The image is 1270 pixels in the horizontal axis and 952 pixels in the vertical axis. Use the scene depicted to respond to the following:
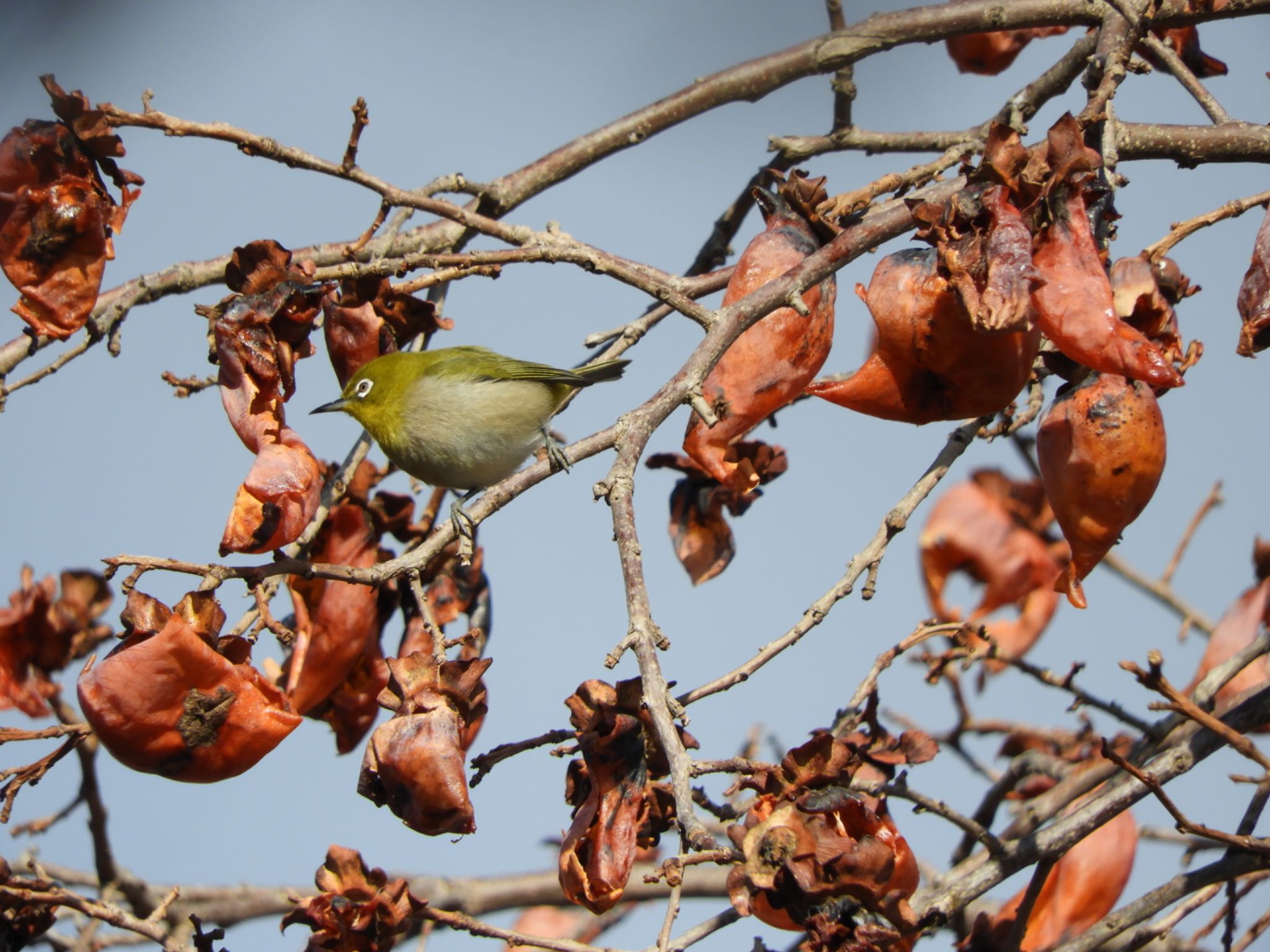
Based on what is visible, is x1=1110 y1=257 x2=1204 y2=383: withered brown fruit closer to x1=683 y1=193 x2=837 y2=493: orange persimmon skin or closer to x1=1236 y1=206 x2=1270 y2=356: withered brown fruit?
x1=1236 y1=206 x2=1270 y2=356: withered brown fruit

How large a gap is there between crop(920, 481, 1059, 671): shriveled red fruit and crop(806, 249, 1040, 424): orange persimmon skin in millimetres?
1519

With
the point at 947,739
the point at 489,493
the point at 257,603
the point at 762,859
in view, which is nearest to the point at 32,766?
the point at 257,603

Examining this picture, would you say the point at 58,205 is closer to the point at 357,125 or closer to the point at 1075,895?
the point at 357,125

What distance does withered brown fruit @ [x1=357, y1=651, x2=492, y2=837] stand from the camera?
2137mm

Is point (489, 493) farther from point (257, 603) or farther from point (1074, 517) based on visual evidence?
point (1074, 517)

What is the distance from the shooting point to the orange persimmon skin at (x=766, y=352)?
250 centimetres

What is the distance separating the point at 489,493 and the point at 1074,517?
1.06m

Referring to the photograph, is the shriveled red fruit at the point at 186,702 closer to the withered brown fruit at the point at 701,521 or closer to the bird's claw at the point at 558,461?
the bird's claw at the point at 558,461

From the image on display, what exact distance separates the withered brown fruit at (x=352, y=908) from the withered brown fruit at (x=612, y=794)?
14.8 inches

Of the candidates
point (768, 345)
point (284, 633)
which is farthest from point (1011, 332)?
point (284, 633)

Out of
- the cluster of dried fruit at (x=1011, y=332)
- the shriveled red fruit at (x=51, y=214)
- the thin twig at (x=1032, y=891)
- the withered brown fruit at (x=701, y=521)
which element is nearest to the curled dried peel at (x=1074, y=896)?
the thin twig at (x=1032, y=891)

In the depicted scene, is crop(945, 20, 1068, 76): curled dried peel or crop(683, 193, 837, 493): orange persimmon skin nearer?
crop(683, 193, 837, 493): orange persimmon skin

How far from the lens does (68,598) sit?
10.7 ft

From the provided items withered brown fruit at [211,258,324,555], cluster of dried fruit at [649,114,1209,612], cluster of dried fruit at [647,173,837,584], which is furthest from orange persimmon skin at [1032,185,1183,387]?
withered brown fruit at [211,258,324,555]
